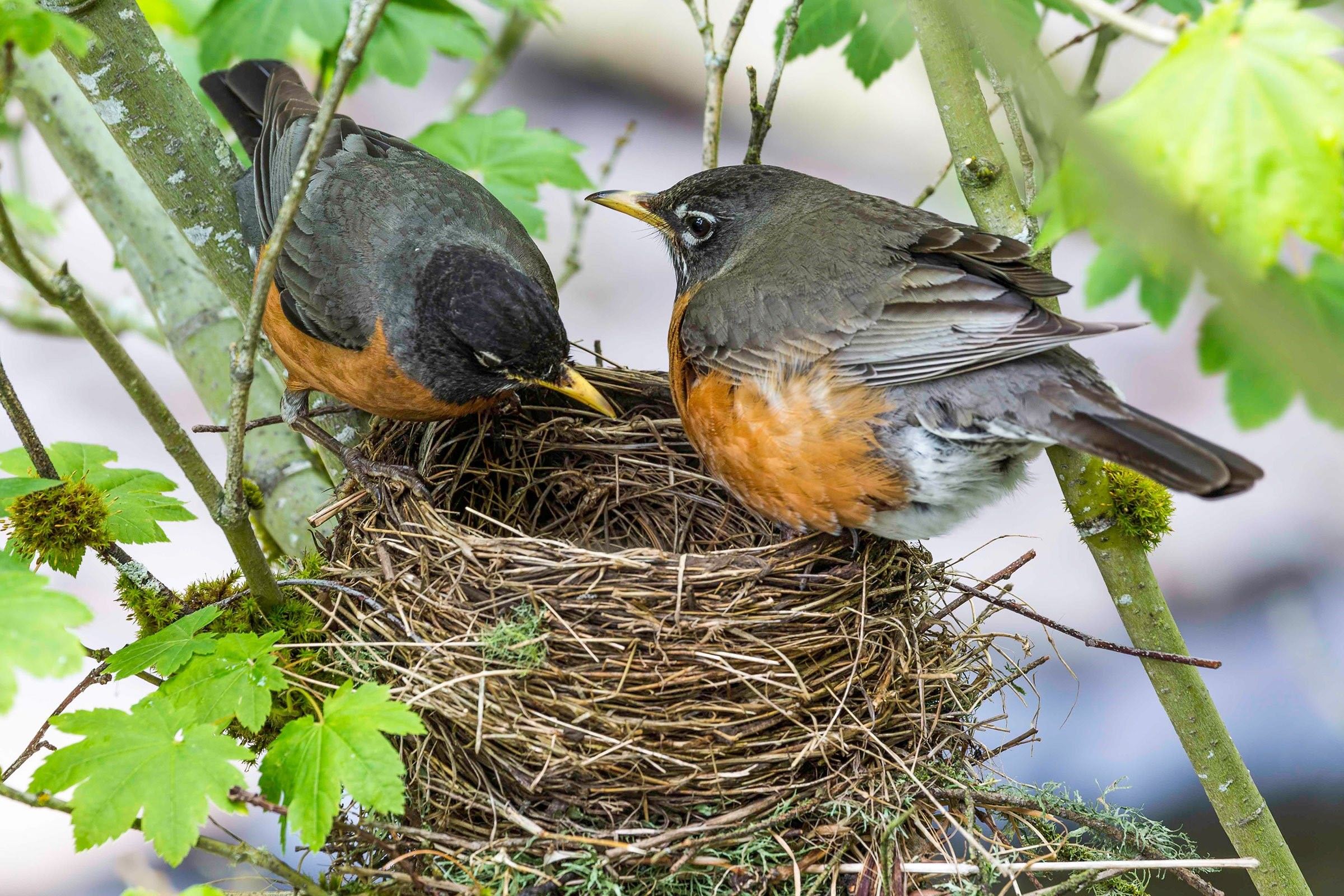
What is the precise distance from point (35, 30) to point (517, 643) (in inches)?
64.1

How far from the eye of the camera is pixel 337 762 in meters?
2.15

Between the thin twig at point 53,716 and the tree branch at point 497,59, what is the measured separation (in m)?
3.20

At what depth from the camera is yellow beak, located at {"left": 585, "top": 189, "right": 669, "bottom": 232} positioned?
384 cm

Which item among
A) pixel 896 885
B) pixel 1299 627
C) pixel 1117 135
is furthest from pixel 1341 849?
pixel 1117 135

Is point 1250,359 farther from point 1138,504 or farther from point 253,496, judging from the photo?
point 253,496

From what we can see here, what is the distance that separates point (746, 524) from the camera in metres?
3.71

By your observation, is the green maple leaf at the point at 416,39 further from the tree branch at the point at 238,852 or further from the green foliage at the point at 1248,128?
the green foliage at the point at 1248,128

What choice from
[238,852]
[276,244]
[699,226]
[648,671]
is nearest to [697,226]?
[699,226]

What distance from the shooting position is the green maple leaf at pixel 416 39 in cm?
368

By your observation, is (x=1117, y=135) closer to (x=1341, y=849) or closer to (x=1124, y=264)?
(x=1124, y=264)

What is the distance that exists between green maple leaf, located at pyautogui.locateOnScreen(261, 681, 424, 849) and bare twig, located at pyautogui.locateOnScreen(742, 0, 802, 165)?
78.3 inches

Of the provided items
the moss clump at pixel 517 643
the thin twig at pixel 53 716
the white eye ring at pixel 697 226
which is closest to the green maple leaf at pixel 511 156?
the white eye ring at pixel 697 226

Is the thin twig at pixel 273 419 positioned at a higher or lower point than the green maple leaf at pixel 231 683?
higher

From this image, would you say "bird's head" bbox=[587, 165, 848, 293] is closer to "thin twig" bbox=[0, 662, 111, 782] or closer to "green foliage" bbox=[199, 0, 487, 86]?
"green foliage" bbox=[199, 0, 487, 86]
